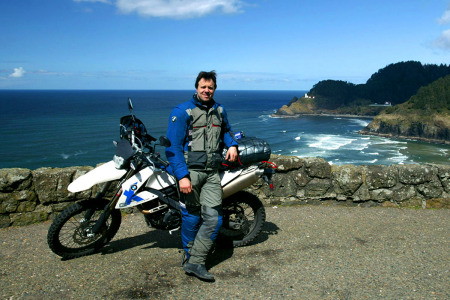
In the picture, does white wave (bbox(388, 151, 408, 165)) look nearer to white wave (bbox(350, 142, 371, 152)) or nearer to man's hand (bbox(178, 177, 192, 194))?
white wave (bbox(350, 142, 371, 152))

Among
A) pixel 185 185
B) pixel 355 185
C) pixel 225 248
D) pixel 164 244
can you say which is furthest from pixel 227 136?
pixel 355 185

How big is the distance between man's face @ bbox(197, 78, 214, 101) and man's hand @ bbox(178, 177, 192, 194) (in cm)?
86

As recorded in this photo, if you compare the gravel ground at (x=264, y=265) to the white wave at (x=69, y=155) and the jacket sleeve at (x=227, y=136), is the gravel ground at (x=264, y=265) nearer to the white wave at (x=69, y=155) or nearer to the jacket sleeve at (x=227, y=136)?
the jacket sleeve at (x=227, y=136)

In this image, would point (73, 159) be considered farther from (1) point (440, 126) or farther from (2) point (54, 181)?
(1) point (440, 126)

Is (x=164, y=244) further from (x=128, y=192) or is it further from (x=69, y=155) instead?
(x=69, y=155)

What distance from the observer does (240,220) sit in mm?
4359

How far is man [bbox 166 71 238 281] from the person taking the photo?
3.52 meters

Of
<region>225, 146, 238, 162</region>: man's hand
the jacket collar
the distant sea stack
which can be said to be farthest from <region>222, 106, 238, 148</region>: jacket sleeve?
the distant sea stack

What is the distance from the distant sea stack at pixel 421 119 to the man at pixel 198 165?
10116 cm

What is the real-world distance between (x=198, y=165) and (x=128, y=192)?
0.85 m

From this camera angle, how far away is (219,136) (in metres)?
3.79

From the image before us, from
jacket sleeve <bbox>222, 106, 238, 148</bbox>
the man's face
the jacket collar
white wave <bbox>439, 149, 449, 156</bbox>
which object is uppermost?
the man's face

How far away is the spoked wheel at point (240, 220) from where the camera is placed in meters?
4.34

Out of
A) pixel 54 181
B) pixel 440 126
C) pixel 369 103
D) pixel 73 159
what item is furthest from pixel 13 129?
pixel 369 103
